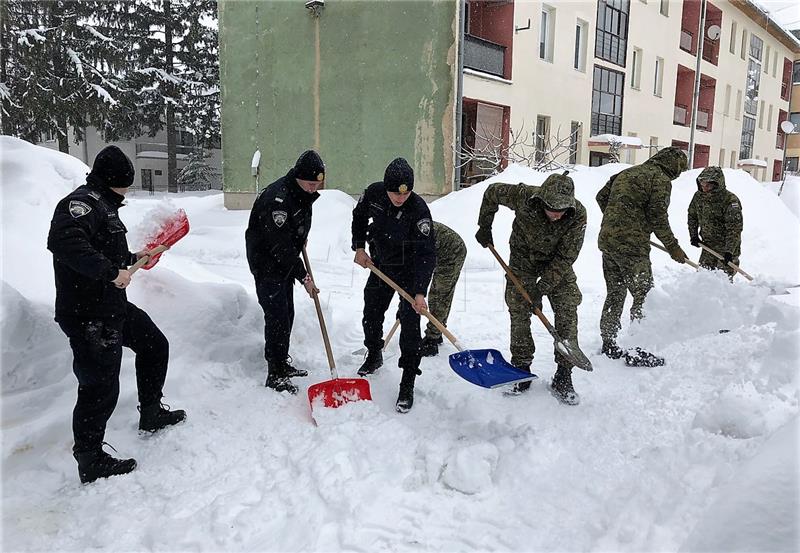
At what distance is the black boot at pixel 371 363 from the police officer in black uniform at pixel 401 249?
0.19 metres

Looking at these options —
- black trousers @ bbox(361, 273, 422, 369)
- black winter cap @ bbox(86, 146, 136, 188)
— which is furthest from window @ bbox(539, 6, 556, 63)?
black winter cap @ bbox(86, 146, 136, 188)

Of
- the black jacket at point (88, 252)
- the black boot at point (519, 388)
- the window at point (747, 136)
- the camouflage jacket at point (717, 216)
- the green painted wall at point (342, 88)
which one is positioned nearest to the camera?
the black jacket at point (88, 252)

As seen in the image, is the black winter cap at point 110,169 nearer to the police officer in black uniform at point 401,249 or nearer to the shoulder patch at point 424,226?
the police officer in black uniform at point 401,249

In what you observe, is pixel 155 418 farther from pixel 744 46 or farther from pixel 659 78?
pixel 744 46

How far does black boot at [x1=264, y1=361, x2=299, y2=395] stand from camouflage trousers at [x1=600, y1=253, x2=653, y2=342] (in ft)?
8.51

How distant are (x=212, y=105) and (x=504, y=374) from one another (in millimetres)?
26155

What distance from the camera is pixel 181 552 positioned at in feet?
7.35

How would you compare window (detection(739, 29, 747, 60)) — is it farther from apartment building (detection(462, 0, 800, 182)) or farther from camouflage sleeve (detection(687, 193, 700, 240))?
camouflage sleeve (detection(687, 193, 700, 240))

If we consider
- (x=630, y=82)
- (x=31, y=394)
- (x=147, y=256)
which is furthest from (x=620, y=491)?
(x=630, y=82)

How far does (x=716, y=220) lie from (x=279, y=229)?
4.32m

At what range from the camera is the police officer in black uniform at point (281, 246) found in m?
3.51

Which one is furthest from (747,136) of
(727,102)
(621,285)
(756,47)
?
(621,285)

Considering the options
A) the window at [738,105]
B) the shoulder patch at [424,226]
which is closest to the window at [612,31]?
the window at [738,105]

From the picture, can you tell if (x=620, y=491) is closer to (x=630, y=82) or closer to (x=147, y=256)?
(x=147, y=256)
